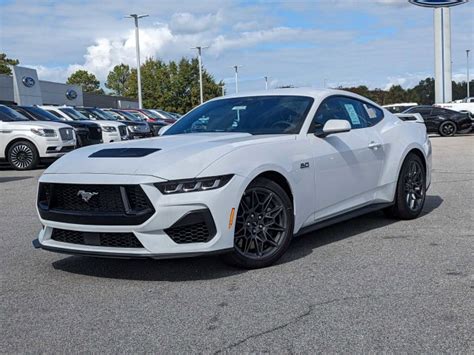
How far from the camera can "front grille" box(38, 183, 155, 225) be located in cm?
424

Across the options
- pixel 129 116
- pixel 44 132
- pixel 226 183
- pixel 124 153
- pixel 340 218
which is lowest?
pixel 340 218

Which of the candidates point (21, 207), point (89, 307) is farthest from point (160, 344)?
point (21, 207)

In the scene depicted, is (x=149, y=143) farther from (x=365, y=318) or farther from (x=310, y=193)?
(x=365, y=318)

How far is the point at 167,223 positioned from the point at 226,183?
1.72 ft

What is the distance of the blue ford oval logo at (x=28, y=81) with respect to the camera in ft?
107

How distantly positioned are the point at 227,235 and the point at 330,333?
1.25 m

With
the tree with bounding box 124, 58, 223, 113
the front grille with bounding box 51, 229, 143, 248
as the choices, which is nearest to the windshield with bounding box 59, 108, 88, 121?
the front grille with bounding box 51, 229, 143, 248

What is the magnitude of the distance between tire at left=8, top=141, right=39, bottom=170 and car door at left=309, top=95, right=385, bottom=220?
33.0ft

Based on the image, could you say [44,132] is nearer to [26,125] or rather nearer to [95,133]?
[26,125]

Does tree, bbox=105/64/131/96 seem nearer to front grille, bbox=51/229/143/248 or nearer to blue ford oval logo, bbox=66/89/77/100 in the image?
blue ford oval logo, bbox=66/89/77/100

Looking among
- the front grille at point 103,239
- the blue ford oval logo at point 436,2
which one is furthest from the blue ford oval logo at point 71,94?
the front grille at point 103,239

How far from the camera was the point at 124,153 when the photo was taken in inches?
185

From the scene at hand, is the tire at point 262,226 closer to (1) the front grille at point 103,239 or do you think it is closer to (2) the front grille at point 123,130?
(1) the front grille at point 103,239

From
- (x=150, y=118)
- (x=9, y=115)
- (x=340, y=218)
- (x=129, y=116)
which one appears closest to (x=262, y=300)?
(x=340, y=218)
